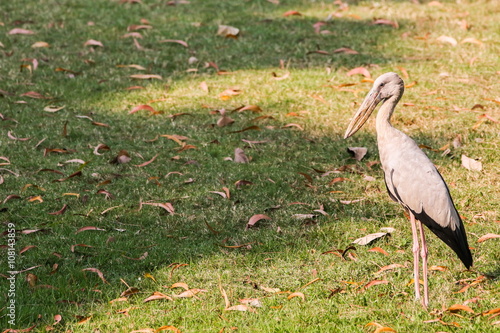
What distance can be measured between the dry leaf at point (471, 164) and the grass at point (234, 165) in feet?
0.23

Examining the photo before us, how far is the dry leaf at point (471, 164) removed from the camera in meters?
5.80

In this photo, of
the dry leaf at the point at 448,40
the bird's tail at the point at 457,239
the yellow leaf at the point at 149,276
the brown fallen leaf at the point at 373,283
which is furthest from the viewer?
the dry leaf at the point at 448,40

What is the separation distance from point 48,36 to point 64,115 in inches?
87.7

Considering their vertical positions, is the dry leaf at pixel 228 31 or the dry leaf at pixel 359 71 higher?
the dry leaf at pixel 359 71

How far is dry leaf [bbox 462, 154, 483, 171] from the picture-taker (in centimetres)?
580

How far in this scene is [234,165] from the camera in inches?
236

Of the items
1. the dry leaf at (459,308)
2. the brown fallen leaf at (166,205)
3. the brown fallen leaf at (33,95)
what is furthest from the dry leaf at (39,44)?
the dry leaf at (459,308)

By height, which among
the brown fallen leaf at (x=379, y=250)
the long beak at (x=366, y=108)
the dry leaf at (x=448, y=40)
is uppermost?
the long beak at (x=366, y=108)

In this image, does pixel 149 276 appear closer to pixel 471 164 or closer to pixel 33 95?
pixel 471 164

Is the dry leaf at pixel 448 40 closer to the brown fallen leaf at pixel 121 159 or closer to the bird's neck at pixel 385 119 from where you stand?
the bird's neck at pixel 385 119

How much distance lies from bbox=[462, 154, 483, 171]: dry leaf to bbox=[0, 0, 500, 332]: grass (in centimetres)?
7

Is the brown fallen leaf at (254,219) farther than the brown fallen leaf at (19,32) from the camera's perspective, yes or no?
No

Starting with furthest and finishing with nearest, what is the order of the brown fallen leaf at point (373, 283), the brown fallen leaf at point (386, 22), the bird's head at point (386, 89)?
the brown fallen leaf at point (386, 22) → the bird's head at point (386, 89) → the brown fallen leaf at point (373, 283)

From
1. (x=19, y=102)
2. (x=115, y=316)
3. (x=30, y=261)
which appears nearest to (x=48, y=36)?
(x=19, y=102)
